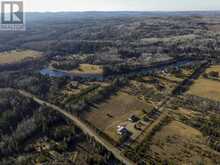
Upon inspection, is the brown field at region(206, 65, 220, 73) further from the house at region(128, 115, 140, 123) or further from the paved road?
the paved road

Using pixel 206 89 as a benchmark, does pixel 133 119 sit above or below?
below

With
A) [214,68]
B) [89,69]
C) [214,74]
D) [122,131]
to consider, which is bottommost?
[122,131]

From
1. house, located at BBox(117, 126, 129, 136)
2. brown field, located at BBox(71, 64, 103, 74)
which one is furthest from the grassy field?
brown field, located at BBox(71, 64, 103, 74)

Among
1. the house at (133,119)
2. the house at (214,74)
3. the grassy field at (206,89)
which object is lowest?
the house at (133,119)

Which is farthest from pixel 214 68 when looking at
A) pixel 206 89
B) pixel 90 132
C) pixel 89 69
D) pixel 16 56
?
pixel 16 56

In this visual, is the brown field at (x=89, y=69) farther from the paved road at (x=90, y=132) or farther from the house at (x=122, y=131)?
the house at (x=122, y=131)

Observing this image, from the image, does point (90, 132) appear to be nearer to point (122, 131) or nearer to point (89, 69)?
point (122, 131)

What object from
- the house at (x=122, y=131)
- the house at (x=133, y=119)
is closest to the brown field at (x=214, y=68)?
the house at (x=133, y=119)
